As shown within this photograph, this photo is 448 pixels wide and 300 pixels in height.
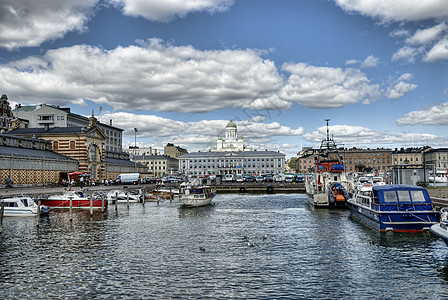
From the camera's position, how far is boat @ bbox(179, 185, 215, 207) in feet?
225

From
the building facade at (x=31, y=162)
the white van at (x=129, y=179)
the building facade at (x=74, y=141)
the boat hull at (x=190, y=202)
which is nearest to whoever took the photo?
the boat hull at (x=190, y=202)

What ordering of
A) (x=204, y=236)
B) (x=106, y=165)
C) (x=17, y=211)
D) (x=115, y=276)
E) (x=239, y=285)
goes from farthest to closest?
(x=106, y=165) < (x=17, y=211) < (x=204, y=236) < (x=115, y=276) < (x=239, y=285)

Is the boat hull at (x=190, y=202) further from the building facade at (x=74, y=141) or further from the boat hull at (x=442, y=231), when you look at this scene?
the building facade at (x=74, y=141)

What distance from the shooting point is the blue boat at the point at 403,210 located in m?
36.7

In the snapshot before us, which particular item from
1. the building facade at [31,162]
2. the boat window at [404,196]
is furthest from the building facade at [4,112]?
the boat window at [404,196]

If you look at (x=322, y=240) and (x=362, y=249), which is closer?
(x=362, y=249)

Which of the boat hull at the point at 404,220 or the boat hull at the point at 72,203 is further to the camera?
the boat hull at the point at 72,203

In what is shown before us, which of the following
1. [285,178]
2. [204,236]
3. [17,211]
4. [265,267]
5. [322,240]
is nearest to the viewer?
[265,267]

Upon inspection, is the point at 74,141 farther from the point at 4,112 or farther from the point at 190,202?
the point at 4,112

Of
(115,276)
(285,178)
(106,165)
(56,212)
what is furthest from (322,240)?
(285,178)

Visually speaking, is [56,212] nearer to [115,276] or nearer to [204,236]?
[204,236]

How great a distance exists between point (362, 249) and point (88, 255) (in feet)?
70.4

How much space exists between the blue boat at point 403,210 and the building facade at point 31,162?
2753 inches

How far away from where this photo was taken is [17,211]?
51.5 m
